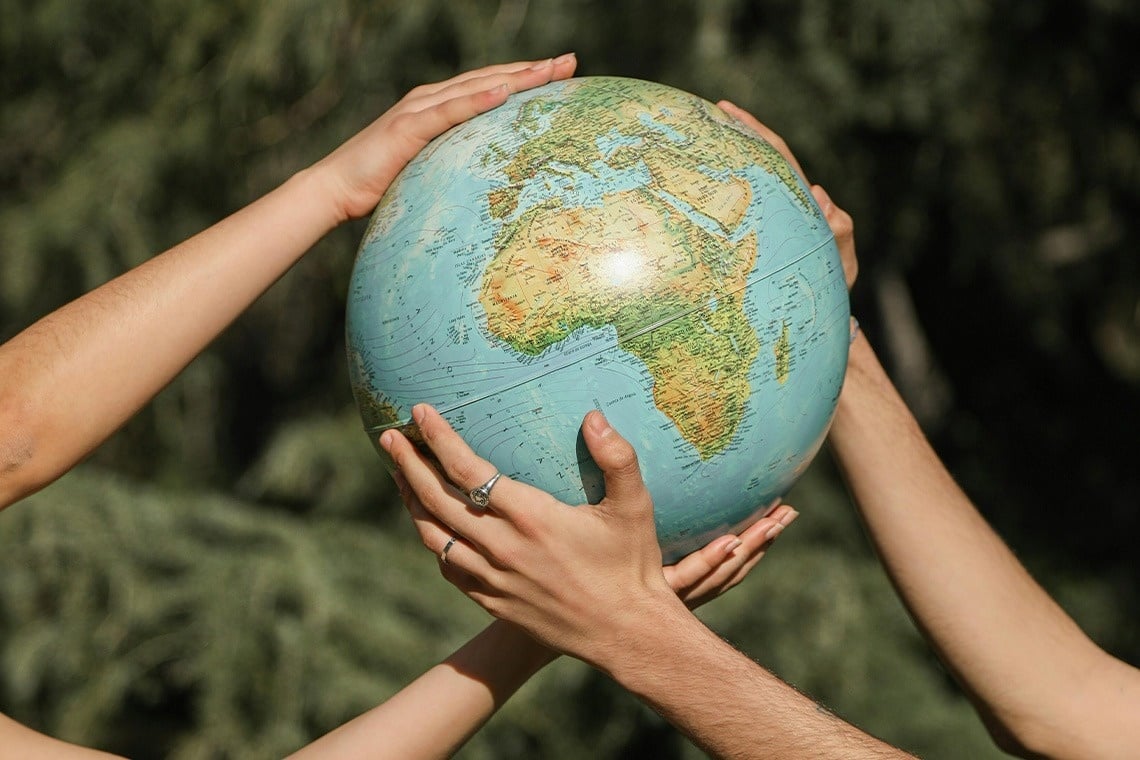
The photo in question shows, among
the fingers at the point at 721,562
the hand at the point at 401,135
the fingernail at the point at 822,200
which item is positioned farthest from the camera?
the fingernail at the point at 822,200

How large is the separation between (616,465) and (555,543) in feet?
0.44

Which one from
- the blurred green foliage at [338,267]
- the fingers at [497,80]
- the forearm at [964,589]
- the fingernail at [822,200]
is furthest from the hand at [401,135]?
the blurred green foliage at [338,267]

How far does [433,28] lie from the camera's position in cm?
540

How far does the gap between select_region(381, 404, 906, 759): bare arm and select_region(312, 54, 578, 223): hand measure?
0.51 m

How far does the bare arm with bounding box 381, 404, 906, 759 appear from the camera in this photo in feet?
5.74

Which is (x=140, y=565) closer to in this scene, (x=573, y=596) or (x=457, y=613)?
(x=457, y=613)

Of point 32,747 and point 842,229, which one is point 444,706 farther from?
point 842,229

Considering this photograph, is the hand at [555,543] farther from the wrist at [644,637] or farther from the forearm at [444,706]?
the forearm at [444,706]

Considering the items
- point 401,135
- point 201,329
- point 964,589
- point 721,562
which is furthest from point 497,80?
point 964,589

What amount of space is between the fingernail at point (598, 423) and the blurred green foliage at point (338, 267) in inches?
103

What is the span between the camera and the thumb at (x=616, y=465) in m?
1.73

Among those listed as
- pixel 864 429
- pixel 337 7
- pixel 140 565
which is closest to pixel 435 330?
pixel 864 429

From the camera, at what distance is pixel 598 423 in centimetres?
177

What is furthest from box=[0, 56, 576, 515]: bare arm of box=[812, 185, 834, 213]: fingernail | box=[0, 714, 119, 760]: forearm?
box=[812, 185, 834, 213]: fingernail
